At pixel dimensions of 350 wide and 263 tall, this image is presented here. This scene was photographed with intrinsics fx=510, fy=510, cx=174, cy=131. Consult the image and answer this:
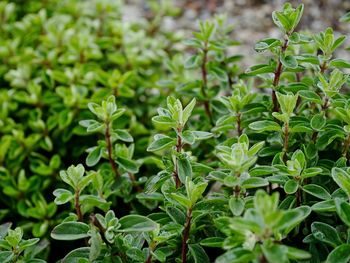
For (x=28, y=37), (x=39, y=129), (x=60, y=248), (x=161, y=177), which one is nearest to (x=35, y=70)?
(x=28, y=37)

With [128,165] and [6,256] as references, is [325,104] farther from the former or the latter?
[6,256]

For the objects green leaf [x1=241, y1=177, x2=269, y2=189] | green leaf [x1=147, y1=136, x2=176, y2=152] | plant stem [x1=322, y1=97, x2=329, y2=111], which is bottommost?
green leaf [x1=241, y1=177, x2=269, y2=189]

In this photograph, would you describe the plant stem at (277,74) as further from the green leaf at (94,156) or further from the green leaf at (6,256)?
the green leaf at (6,256)

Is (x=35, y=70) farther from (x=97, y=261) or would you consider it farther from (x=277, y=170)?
(x=277, y=170)

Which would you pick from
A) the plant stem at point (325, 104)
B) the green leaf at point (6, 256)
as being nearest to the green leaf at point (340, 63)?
the plant stem at point (325, 104)

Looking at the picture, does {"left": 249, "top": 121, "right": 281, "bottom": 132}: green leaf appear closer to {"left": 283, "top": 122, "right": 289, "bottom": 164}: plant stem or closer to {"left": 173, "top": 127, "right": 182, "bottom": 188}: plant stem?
{"left": 283, "top": 122, "right": 289, "bottom": 164}: plant stem

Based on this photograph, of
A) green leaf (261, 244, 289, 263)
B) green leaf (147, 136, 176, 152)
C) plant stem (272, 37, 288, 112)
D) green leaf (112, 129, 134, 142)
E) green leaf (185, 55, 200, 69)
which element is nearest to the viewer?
green leaf (261, 244, 289, 263)

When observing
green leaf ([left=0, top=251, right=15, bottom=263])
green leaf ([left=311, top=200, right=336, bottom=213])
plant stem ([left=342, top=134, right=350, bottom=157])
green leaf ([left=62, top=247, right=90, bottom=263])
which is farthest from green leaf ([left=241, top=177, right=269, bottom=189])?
green leaf ([left=0, top=251, right=15, bottom=263])
